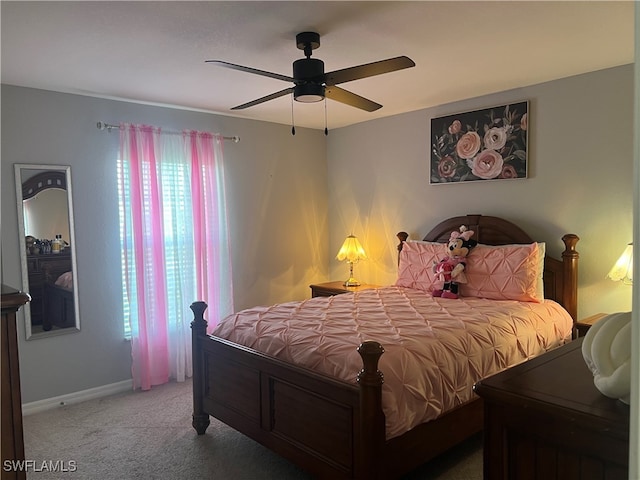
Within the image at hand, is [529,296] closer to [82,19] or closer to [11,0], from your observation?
[82,19]

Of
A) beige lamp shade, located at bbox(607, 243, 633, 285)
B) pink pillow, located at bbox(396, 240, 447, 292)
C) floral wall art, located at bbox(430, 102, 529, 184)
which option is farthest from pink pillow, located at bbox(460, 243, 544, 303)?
floral wall art, located at bbox(430, 102, 529, 184)

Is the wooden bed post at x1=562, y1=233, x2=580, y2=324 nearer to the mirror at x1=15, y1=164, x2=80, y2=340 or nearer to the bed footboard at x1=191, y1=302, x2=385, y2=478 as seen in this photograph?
the bed footboard at x1=191, y1=302, x2=385, y2=478

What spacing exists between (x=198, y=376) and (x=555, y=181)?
9.86 feet

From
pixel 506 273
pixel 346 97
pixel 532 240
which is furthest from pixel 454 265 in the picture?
pixel 346 97

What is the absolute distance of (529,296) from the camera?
3.34 m

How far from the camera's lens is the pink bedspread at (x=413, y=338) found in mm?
2176

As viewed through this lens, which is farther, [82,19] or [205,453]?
[205,453]

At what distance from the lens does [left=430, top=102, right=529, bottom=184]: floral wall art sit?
3.76m

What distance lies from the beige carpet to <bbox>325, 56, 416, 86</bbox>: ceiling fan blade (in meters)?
2.10

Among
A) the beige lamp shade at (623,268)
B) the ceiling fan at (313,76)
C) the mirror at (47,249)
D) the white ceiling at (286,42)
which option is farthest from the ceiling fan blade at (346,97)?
the mirror at (47,249)

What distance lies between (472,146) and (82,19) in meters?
3.08

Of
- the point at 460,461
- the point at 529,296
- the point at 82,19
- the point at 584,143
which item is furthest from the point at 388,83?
the point at 460,461

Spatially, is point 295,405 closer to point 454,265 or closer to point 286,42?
point 454,265

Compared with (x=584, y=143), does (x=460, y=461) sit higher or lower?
lower
